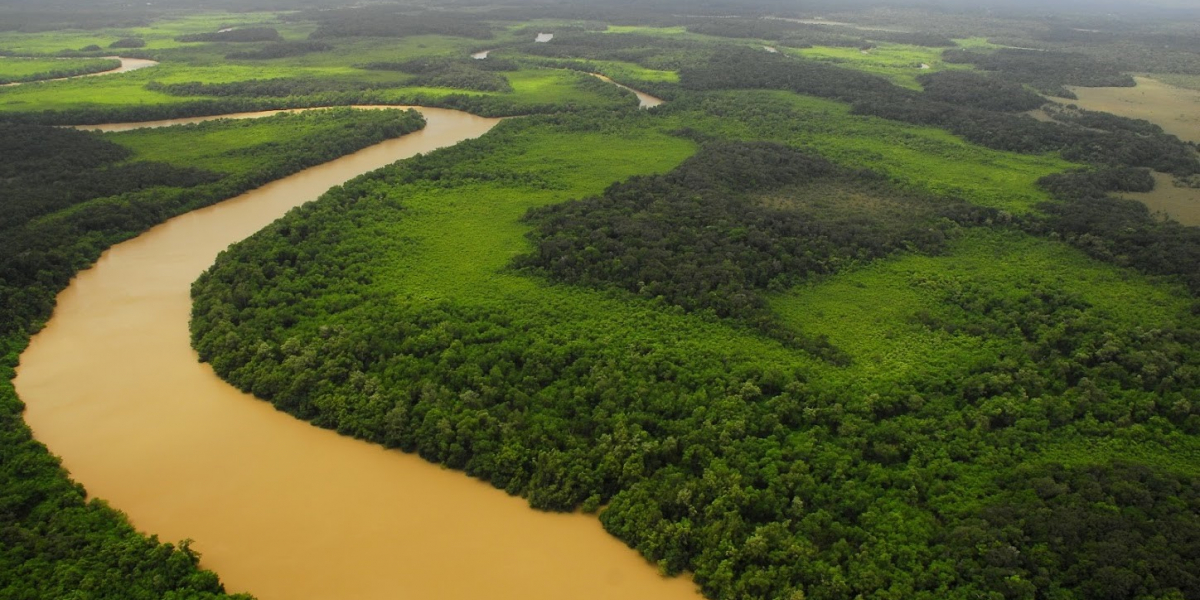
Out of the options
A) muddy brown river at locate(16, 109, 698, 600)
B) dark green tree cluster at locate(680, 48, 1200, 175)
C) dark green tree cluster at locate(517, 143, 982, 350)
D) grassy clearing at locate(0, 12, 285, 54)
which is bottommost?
muddy brown river at locate(16, 109, 698, 600)

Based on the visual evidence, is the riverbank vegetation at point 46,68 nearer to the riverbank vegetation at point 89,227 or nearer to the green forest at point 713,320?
the green forest at point 713,320

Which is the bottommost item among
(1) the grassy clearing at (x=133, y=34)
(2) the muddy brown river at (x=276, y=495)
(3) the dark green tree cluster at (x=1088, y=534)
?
(2) the muddy brown river at (x=276, y=495)

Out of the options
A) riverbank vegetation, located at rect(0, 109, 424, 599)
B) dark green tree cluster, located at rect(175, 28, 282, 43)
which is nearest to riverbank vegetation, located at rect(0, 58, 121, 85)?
dark green tree cluster, located at rect(175, 28, 282, 43)

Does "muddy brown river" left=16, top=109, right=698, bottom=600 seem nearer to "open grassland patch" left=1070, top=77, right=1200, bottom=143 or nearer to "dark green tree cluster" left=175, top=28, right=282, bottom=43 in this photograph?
"open grassland patch" left=1070, top=77, right=1200, bottom=143

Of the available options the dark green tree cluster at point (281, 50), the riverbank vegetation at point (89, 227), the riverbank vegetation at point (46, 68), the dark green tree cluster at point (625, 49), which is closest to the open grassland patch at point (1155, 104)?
the dark green tree cluster at point (625, 49)

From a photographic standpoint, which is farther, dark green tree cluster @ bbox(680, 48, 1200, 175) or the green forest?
dark green tree cluster @ bbox(680, 48, 1200, 175)

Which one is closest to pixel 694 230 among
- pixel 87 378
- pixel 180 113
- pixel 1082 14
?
pixel 87 378
